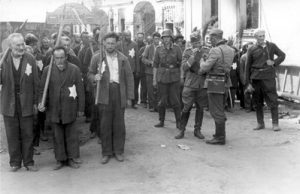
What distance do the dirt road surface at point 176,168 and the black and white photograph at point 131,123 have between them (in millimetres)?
16

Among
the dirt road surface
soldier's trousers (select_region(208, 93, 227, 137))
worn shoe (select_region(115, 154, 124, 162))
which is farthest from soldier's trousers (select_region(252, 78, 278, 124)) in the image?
worn shoe (select_region(115, 154, 124, 162))

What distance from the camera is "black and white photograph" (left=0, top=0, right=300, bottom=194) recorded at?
587 cm

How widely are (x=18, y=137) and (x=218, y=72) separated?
3574 mm

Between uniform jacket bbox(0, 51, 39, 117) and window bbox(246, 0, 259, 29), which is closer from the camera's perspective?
uniform jacket bbox(0, 51, 39, 117)

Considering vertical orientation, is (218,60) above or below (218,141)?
above

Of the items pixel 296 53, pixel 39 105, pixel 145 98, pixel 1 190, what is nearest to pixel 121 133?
pixel 39 105

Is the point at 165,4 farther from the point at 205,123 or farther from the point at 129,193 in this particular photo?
the point at 129,193

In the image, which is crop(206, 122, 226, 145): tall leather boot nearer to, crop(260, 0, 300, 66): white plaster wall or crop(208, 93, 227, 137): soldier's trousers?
crop(208, 93, 227, 137): soldier's trousers

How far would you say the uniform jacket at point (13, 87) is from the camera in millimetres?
6102

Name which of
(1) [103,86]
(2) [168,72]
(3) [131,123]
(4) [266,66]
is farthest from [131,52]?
(1) [103,86]

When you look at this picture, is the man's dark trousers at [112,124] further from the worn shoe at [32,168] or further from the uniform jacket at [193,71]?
the uniform jacket at [193,71]

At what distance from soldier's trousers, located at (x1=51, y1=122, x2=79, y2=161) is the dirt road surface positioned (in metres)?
0.23

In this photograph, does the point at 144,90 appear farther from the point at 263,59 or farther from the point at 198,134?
the point at 263,59

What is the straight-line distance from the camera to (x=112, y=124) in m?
6.83
